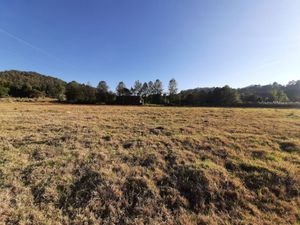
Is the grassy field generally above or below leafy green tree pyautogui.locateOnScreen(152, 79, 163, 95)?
below

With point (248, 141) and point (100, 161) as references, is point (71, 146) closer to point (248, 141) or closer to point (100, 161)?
point (100, 161)

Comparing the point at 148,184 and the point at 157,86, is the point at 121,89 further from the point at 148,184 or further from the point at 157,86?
the point at 148,184

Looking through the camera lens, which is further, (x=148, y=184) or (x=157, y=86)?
(x=157, y=86)

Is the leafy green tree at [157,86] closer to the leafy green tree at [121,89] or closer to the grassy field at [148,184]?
the leafy green tree at [121,89]

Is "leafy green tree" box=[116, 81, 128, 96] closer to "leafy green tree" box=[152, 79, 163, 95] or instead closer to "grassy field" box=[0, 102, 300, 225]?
"leafy green tree" box=[152, 79, 163, 95]

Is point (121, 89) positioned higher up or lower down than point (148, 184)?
higher up

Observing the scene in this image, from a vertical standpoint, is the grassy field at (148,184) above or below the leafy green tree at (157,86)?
below

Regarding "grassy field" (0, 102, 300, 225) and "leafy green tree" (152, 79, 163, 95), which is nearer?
"grassy field" (0, 102, 300, 225)

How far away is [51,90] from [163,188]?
117 metres

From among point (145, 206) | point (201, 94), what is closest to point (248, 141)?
point (145, 206)

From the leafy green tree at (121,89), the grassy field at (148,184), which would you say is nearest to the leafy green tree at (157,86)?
the leafy green tree at (121,89)

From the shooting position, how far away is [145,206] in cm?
439

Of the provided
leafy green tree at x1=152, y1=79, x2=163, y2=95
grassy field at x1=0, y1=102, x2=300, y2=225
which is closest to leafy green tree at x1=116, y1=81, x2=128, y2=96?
leafy green tree at x1=152, y1=79, x2=163, y2=95

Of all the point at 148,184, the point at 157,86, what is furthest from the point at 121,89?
the point at 148,184
